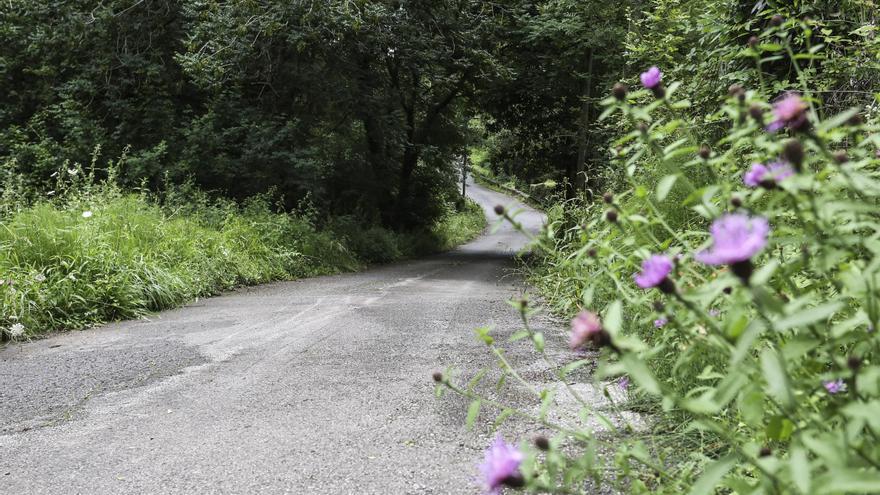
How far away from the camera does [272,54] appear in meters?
10.9

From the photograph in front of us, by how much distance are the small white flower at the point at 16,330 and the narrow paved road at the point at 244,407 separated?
4.6 inches

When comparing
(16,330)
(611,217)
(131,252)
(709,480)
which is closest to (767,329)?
(709,480)

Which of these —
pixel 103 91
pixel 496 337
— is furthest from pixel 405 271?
pixel 496 337

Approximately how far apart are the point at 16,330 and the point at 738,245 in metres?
4.92

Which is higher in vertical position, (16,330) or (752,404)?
(752,404)

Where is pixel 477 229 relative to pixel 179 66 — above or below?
below

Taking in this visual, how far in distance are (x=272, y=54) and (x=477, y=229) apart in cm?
1846

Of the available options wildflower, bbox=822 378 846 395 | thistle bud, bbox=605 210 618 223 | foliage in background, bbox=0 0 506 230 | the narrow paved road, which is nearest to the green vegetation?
the narrow paved road

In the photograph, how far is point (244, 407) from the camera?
9.16 ft

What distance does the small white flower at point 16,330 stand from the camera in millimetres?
4250

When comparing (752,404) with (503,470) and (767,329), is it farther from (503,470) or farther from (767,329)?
(503,470)

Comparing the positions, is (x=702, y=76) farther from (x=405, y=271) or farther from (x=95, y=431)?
(x=405, y=271)

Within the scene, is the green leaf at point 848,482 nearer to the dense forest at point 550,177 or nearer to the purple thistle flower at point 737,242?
the dense forest at point 550,177

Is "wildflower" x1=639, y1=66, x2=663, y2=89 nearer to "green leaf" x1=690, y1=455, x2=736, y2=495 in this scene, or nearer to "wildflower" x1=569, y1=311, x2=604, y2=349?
"wildflower" x1=569, y1=311, x2=604, y2=349
